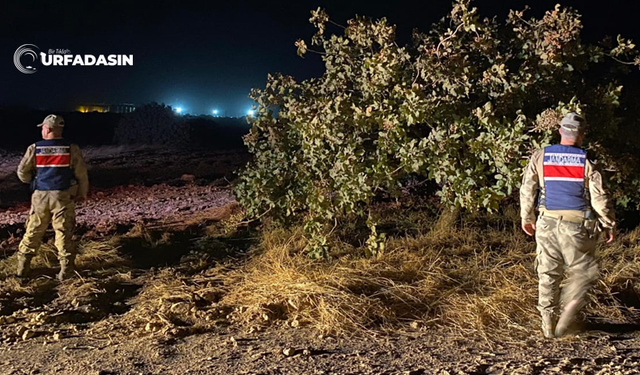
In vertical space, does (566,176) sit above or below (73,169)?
above

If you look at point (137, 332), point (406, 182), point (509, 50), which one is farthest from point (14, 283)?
point (509, 50)

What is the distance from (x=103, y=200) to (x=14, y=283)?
5700mm

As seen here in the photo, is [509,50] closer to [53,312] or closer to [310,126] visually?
[310,126]

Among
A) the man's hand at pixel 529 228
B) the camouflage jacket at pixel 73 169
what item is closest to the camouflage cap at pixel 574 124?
Result: the man's hand at pixel 529 228

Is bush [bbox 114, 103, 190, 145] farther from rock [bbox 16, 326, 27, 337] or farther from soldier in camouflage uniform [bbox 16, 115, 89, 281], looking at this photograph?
rock [bbox 16, 326, 27, 337]

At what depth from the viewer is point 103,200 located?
11.4 metres

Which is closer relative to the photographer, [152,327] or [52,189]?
[152,327]

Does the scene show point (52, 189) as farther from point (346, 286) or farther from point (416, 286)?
point (416, 286)

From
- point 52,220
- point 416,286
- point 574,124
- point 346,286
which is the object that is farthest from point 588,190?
point 52,220

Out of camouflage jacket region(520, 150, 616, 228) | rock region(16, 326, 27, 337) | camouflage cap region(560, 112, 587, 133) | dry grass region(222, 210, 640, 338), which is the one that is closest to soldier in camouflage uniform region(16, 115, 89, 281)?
rock region(16, 326, 27, 337)

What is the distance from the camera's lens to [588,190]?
14.4 ft

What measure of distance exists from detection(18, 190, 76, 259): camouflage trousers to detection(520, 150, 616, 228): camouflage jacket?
13.7ft

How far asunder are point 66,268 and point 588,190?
471cm

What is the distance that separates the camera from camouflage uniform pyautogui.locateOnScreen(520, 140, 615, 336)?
4.32 metres
